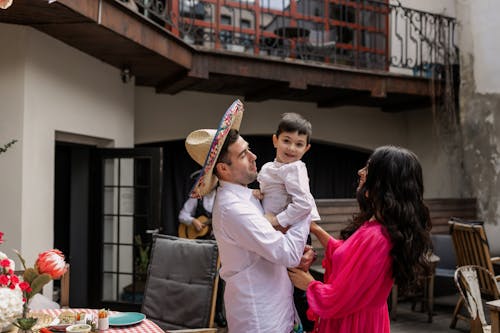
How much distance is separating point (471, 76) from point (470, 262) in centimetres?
307

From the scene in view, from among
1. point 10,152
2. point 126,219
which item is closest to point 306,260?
point 10,152

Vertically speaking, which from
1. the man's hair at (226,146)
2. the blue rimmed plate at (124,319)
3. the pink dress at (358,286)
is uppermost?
the man's hair at (226,146)

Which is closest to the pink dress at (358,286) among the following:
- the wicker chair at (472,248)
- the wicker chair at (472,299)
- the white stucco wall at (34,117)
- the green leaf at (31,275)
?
Answer: the green leaf at (31,275)

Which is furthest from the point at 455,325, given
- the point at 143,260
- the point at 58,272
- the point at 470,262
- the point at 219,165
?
the point at 58,272

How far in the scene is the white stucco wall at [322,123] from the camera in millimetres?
7195

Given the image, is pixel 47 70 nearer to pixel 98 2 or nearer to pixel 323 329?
pixel 98 2

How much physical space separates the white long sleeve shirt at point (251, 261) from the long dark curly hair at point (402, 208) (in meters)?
0.31

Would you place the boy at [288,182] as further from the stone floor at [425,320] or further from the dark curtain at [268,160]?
the dark curtain at [268,160]

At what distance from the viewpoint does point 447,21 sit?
7.79 m

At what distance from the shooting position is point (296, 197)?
2059mm

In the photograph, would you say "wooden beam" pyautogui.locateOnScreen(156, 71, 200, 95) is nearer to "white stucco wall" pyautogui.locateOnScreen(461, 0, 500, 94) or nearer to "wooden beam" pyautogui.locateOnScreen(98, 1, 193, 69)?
"wooden beam" pyautogui.locateOnScreen(98, 1, 193, 69)

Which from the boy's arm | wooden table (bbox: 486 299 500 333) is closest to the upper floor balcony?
the boy's arm

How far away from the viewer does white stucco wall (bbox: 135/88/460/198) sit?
7195 mm

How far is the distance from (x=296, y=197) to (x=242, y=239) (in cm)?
30
